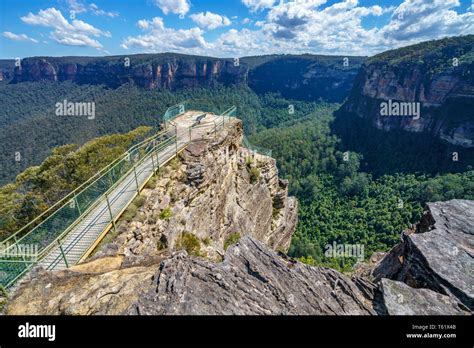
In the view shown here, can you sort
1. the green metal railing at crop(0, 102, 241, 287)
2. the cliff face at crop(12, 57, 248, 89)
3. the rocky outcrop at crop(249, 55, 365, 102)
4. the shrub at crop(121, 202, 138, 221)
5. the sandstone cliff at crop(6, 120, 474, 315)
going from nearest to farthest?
the sandstone cliff at crop(6, 120, 474, 315) → the green metal railing at crop(0, 102, 241, 287) → the shrub at crop(121, 202, 138, 221) → the cliff face at crop(12, 57, 248, 89) → the rocky outcrop at crop(249, 55, 365, 102)

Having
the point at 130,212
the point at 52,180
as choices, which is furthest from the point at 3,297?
the point at 52,180

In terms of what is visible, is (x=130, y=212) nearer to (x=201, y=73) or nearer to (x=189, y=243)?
(x=189, y=243)

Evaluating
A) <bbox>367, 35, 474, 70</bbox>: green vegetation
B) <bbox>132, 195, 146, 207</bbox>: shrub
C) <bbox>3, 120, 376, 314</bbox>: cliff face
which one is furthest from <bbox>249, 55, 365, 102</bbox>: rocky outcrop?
<bbox>132, 195, 146, 207</bbox>: shrub

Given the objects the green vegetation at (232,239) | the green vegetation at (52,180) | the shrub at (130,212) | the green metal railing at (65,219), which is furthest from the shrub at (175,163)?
the green vegetation at (52,180)

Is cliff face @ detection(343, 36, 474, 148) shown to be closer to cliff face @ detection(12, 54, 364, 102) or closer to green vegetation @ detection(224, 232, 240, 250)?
cliff face @ detection(12, 54, 364, 102)
